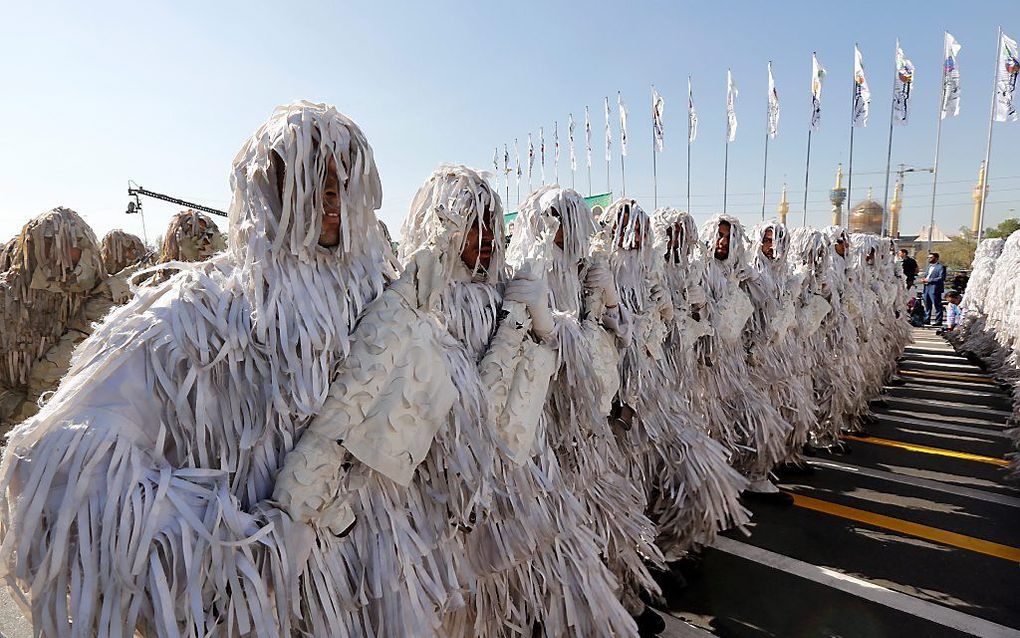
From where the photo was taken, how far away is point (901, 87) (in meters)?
18.1

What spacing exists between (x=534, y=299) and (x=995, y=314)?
983 cm

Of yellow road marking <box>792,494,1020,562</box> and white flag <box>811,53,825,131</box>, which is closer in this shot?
yellow road marking <box>792,494,1020,562</box>

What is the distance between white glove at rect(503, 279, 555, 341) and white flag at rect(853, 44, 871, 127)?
834 inches

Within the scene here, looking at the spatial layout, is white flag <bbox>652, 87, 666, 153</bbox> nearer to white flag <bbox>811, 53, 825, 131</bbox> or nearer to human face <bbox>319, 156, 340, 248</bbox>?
white flag <bbox>811, 53, 825, 131</bbox>

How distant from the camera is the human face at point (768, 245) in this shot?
4.72 metres

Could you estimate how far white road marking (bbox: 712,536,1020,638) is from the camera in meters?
2.63

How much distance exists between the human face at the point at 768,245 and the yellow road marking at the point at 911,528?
77.2 inches

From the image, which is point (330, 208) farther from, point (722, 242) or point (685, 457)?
point (722, 242)

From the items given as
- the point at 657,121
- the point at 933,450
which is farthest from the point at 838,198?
the point at 933,450

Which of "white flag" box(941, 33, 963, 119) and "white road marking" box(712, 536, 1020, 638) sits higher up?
"white flag" box(941, 33, 963, 119)

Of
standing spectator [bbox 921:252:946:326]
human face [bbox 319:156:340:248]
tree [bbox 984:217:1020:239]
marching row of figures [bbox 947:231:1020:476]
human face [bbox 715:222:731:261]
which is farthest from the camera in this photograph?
tree [bbox 984:217:1020:239]

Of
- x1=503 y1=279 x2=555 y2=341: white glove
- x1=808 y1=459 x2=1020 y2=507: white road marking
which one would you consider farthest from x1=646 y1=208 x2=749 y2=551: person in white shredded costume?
x1=808 y1=459 x2=1020 y2=507: white road marking

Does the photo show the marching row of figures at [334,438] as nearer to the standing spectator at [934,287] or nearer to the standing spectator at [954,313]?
the standing spectator at [954,313]

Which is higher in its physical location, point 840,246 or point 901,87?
point 901,87
